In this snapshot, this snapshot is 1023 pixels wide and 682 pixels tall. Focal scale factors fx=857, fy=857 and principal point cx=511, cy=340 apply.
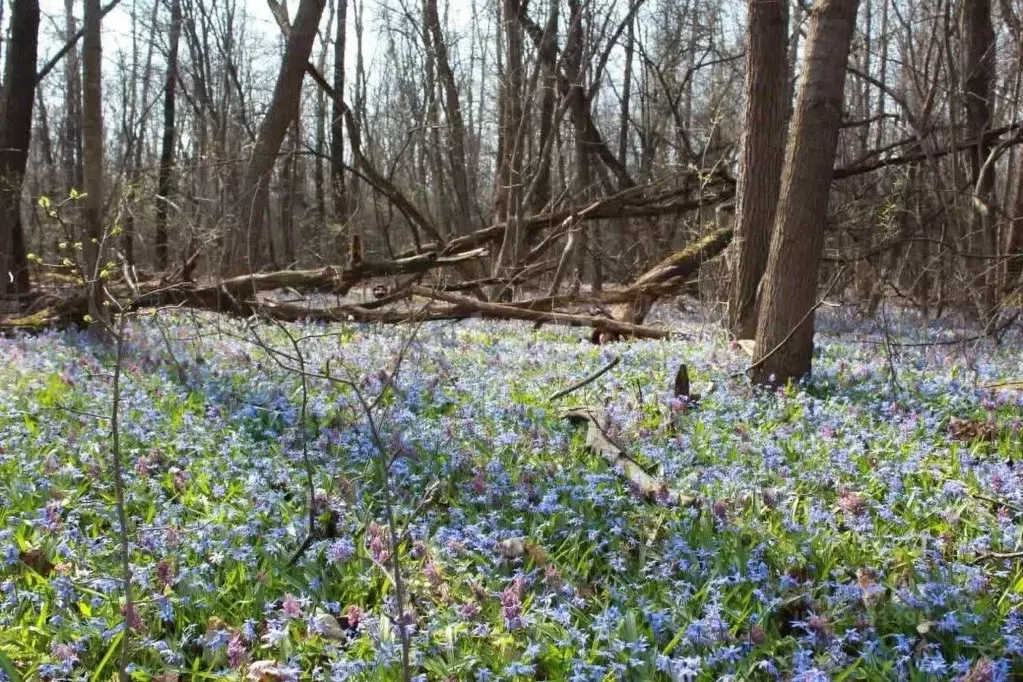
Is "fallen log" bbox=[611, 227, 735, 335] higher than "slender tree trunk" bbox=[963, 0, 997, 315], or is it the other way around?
"slender tree trunk" bbox=[963, 0, 997, 315]

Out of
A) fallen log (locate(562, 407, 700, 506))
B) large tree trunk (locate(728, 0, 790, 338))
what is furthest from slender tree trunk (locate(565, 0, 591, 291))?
fallen log (locate(562, 407, 700, 506))

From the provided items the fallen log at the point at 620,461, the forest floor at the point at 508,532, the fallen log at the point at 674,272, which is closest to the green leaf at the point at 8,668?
the forest floor at the point at 508,532

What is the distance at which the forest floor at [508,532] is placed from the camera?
2.47 meters

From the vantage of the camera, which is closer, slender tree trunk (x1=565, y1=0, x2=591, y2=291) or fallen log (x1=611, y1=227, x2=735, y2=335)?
fallen log (x1=611, y1=227, x2=735, y2=335)

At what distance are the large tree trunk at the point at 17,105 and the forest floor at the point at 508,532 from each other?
6.01 metres

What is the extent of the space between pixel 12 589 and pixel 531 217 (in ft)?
32.6

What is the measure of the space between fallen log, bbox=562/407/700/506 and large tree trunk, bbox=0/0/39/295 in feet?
28.4

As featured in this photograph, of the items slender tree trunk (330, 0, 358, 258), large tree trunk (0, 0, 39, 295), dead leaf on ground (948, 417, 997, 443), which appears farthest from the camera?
slender tree trunk (330, 0, 358, 258)

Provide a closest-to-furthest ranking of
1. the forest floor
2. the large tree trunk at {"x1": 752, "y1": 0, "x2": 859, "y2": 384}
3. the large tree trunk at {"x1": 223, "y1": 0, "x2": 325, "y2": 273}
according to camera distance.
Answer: the forest floor, the large tree trunk at {"x1": 752, "y1": 0, "x2": 859, "y2": 384}, the large tree trunk at {"x1": 223, "y1": 0, "x2": 325, "y2": 273}

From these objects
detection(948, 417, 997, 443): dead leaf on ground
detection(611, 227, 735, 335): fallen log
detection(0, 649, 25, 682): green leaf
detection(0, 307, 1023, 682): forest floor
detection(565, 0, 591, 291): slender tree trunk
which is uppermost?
detection(565, 0, 591, 291): slender tree trunk

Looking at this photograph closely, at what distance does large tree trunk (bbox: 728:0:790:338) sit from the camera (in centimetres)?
725

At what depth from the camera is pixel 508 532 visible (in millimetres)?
3238

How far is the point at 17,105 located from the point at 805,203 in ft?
32.9

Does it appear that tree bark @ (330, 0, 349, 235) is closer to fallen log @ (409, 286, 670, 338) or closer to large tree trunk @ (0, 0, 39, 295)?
large tree trunk @ (0, 0, 39, 295)
